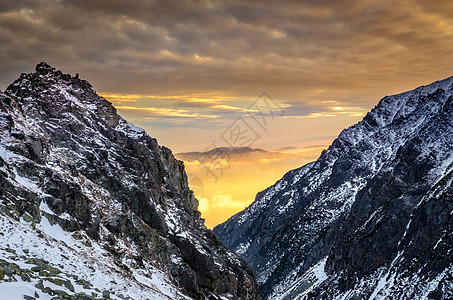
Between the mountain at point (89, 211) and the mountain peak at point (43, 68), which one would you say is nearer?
the mountain at point (89, 211)

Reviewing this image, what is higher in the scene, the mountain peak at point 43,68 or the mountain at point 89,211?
the mountain peak at point 43,68

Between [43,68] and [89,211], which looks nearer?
[89,211]

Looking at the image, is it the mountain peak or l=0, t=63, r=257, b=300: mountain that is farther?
the mountain peak

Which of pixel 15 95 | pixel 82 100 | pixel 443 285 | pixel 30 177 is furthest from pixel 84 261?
pixel 443 285

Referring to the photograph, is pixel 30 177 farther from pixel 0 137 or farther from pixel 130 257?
pixel 130 257

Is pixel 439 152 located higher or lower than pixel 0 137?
lower

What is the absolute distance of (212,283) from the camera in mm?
84625

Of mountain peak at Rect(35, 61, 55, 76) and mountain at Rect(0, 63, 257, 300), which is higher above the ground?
mountain peak at Rect(35, 61, 55, 76)

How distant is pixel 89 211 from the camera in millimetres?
63938

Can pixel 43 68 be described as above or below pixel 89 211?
above

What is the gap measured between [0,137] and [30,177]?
8038 millimetres

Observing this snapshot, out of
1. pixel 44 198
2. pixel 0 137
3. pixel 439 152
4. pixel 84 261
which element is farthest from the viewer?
pixel 439 152

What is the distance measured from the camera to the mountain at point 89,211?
39.3 metres

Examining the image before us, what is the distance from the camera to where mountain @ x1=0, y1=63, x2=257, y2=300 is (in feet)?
129
